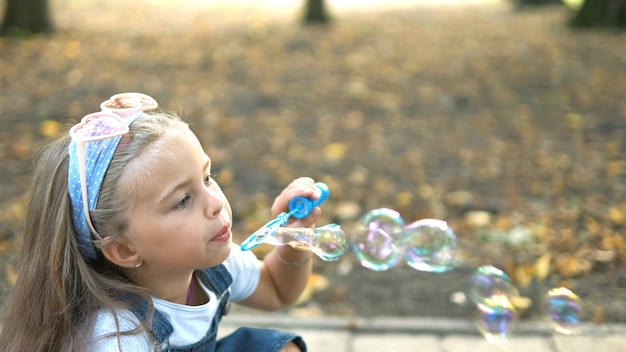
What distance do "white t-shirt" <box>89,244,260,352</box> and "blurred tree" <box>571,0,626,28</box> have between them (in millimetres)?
7215

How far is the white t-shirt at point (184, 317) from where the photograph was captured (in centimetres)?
182

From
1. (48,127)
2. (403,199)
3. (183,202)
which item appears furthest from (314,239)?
(48,127)

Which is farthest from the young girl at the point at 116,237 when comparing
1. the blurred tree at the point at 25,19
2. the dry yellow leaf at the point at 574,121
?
the blurred tree at the point at 25,19

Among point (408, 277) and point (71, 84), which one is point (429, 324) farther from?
point (71, 84)

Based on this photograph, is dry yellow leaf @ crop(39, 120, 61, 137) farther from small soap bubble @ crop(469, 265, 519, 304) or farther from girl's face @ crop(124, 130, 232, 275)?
girl's face @ crop(124, 130, 232, 275)

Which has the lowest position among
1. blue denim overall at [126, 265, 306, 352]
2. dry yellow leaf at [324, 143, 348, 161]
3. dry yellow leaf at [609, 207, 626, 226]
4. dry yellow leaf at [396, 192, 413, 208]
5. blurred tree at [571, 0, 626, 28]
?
dry yellow leaf at [324, 143, 348, 161]

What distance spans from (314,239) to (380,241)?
0.42 metres

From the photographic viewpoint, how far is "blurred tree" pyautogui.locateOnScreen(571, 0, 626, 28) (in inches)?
338

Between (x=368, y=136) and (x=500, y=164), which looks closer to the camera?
(x=500, y=164)

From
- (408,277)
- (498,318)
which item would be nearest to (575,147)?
(408,277)

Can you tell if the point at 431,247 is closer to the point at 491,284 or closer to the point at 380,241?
the point at 380,241

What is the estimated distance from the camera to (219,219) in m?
1.86

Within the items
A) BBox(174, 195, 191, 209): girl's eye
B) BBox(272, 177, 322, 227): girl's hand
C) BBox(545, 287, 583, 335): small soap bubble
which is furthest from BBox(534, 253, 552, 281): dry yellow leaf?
BBox(174, 195, 191, 209): girl's eye

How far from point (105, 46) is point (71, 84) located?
179cm
